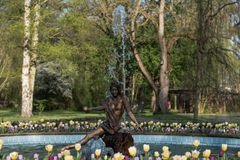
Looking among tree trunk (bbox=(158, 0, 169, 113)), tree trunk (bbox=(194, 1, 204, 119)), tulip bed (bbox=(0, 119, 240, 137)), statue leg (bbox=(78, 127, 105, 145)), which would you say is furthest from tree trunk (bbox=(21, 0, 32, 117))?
statue leg (bbox=(78, 127, 105, 145))

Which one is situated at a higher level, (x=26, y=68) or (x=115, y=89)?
(x=26, y=68)

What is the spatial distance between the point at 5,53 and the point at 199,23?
65.4 feet

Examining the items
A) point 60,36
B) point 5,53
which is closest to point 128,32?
point 60,36

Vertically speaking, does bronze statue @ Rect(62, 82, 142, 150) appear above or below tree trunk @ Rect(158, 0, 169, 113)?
below

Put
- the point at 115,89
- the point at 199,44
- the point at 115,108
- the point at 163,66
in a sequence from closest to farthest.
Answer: the point at 115,89 → the point at 115,108 → the point at 199,44 → the point at 163,66

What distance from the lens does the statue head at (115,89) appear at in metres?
9.40

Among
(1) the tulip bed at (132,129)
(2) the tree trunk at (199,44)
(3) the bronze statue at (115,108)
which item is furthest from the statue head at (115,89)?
(2) the tree trunk at (199,44)

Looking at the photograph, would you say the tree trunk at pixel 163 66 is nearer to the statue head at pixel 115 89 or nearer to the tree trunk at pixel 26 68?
the tree trunk at pixel 26 68

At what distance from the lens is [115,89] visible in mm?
9477

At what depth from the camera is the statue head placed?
940 centimetres

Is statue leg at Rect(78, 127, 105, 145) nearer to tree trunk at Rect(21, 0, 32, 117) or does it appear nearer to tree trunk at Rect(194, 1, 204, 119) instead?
tree trunk at Rect(194, 1, 204, 119)

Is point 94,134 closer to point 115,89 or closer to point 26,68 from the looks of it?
point 115,89

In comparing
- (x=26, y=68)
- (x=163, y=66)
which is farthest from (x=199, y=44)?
(x=26, y=68)

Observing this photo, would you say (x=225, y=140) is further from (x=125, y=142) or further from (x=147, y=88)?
(x=147, y=88)
